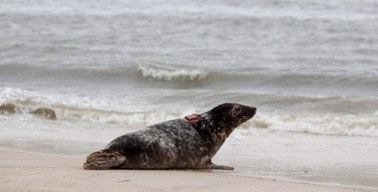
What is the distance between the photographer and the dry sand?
5.09 m

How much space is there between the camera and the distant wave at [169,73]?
46.3 feet

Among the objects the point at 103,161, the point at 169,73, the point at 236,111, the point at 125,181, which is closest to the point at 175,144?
the point at 103,161

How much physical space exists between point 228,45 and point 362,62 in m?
3.33

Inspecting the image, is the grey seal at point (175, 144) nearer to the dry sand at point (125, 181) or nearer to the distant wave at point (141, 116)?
the dry sand at point (125, 181)

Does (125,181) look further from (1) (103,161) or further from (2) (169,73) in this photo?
(2) (169,73)

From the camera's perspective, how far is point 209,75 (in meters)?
14.2

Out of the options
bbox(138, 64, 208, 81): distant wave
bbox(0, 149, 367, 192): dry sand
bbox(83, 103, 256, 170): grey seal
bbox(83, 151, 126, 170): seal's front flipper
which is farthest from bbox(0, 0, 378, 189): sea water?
bbox(83, 151, 126, 170): seal's front flipper

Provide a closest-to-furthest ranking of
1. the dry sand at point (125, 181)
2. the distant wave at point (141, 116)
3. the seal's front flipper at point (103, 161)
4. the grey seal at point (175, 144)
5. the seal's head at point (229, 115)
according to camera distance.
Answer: the dry sand at point (125, 181)
the seal's front flipper at point (103, 161)
the grey seal at point (175, 144)
the seal's head at point (229, 115)
the distant wave at point (141, 116)

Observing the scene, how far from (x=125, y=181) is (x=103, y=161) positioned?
0.85 metres

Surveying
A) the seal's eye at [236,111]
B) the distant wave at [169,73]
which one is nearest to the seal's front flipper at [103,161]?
the seal's eye at [236,111]

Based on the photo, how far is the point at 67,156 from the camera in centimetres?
750

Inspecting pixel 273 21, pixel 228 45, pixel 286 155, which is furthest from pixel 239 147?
pixel 273 21

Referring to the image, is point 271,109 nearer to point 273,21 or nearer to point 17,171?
point 17,171

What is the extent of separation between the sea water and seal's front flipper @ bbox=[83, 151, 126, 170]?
1068 millimetres
